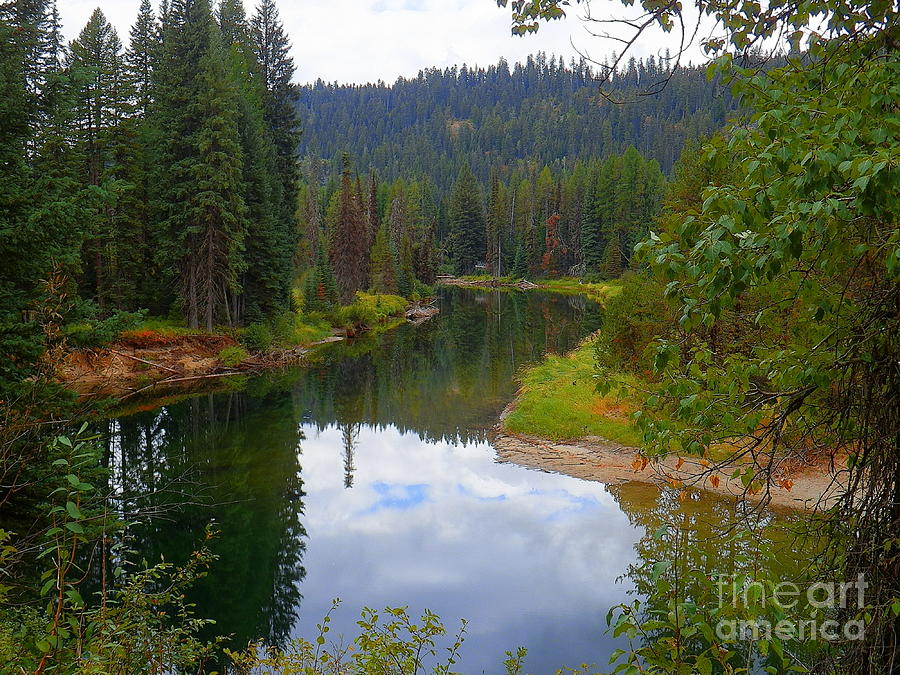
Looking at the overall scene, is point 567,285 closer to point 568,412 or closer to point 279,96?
point 279,96

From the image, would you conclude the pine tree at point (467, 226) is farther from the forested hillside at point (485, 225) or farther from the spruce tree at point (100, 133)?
the spruce tree at point (100, 133)

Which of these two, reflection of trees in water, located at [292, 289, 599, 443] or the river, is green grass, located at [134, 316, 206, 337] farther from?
reflection of trees in water, located at [292, 289, 599, 443]

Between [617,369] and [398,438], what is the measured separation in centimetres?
743

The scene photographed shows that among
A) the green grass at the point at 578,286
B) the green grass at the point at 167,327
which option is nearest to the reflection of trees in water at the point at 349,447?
the green grass at the point at 167,327

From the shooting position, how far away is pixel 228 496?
15.0 m

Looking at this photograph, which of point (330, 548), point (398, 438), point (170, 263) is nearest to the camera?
point (330, 548)

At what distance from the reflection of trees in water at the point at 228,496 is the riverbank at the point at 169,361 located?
3118 mm

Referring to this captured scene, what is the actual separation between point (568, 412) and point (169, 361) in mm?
17841

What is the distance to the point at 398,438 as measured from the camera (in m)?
20.9

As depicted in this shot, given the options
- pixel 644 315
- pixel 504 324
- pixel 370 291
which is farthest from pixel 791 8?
pixel 370 291

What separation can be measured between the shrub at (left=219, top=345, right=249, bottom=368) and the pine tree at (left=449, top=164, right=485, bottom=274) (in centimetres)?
6776

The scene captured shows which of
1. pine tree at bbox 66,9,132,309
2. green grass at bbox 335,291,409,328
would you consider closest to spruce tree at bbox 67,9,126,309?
pine tree at bbox 66,9,132,309

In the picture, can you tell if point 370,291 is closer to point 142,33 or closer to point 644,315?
point 142,33

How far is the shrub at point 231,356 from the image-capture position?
97.9ft
